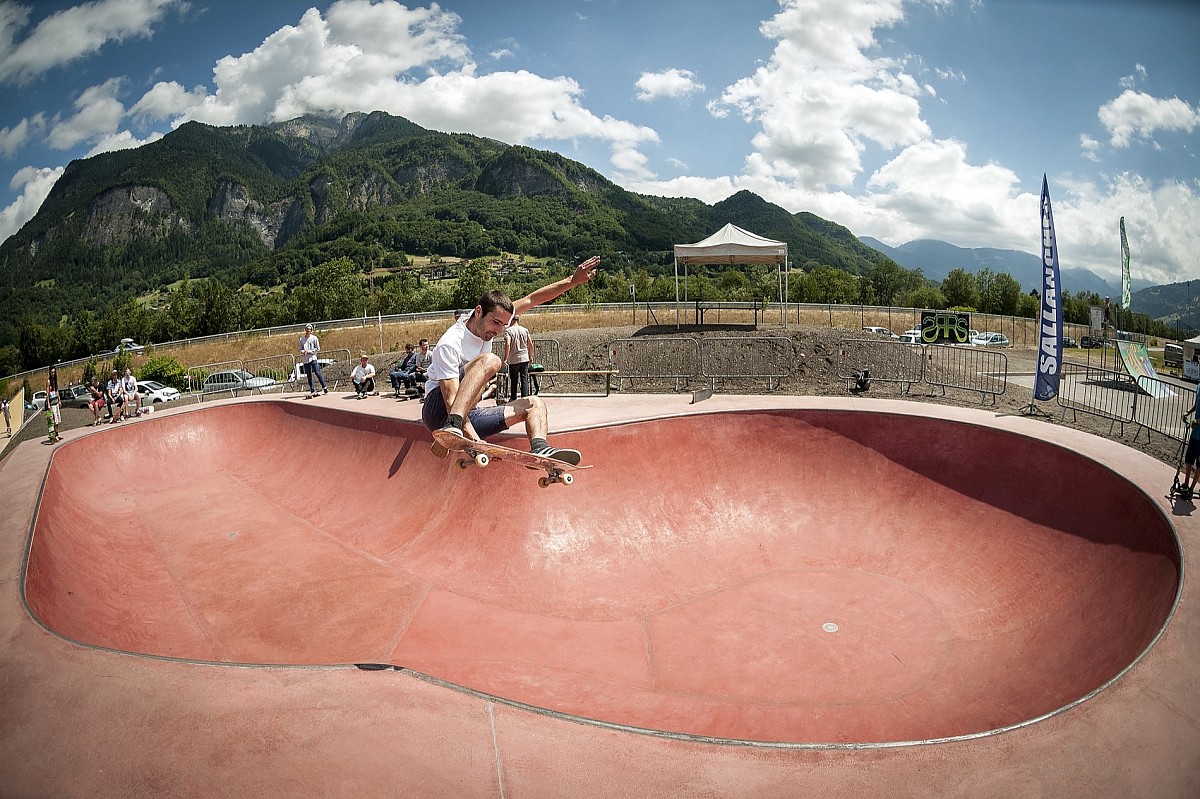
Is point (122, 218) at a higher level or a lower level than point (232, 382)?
higher

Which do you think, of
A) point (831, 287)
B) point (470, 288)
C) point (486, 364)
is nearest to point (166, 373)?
point (486, 364)

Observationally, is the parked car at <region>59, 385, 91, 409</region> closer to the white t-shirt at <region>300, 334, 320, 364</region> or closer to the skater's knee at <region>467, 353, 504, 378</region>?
the white t-shirt at <region>300, 334, 320, 364</region>

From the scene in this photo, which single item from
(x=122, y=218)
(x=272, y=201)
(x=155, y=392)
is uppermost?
(x=272, y=201)

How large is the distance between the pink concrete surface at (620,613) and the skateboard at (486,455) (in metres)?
1.66

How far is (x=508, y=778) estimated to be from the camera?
10.5 ft

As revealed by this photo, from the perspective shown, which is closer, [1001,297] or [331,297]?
[331,297]

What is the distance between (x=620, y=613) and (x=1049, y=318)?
28.5 feet

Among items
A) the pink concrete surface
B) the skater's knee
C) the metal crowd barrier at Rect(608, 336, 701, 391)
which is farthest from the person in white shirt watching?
the skater's knee

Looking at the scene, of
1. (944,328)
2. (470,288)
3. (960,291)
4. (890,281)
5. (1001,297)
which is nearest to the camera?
(944,328)

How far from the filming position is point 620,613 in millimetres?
6777

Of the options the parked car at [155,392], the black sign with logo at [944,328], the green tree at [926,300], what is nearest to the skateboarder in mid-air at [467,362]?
the black sign with logo at [944,328]

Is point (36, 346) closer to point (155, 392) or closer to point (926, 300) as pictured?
point (155, 392)

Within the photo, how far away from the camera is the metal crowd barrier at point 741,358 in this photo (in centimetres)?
1531

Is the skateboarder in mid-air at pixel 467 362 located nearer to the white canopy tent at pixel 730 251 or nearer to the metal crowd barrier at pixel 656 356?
the metal crowd barrier at pixel 656 356
